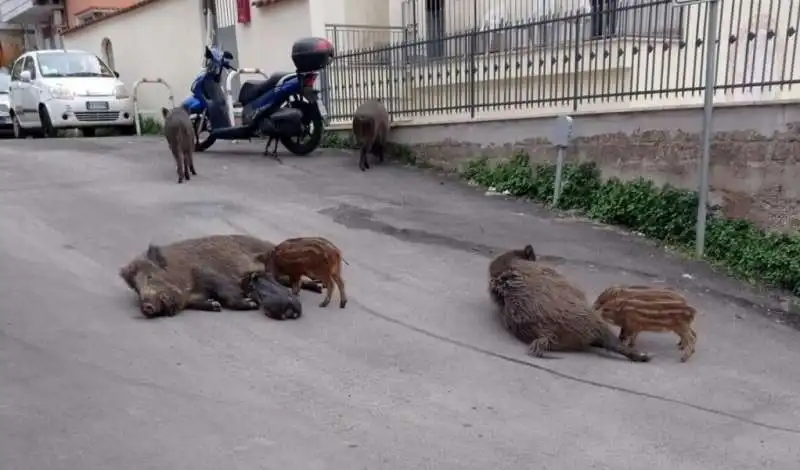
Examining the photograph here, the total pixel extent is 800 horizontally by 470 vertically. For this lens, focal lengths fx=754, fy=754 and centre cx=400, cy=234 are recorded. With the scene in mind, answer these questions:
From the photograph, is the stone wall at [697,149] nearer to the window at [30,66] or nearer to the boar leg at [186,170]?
the boar leg at [186,170]

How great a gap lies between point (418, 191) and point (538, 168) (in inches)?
62.3

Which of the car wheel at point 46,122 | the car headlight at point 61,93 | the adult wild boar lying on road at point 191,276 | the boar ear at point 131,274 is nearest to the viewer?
the adult wild boar lying on road at point 191,276

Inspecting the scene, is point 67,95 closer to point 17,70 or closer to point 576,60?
point 17,70

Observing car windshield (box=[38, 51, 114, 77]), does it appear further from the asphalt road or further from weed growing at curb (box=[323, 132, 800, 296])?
weed growing at curb (box=[323, 132, 800, 296])

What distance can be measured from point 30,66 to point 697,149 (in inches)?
587

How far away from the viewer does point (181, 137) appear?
9.56 meters

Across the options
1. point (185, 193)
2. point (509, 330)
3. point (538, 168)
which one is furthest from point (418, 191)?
point (509, 330)

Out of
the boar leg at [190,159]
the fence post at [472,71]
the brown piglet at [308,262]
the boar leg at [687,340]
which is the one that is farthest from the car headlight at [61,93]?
the boar leg at [687,340]

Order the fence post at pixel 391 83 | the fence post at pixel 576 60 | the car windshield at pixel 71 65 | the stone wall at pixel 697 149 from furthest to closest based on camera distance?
the car windshield at pixel 71 65
the fence post at pixel 391 83
the fence post at pixel 576 60
the stone wall at pixel 697 149

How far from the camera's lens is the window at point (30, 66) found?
16.6m

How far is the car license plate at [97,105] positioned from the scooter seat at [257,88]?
5289mm

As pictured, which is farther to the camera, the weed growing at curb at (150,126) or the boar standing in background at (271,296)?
the weed growing at curb at (150,126)

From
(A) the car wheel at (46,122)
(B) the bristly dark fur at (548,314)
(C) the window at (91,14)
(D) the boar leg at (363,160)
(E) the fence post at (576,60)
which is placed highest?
(C) the window at (91,14)

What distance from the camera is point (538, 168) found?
375 inches
